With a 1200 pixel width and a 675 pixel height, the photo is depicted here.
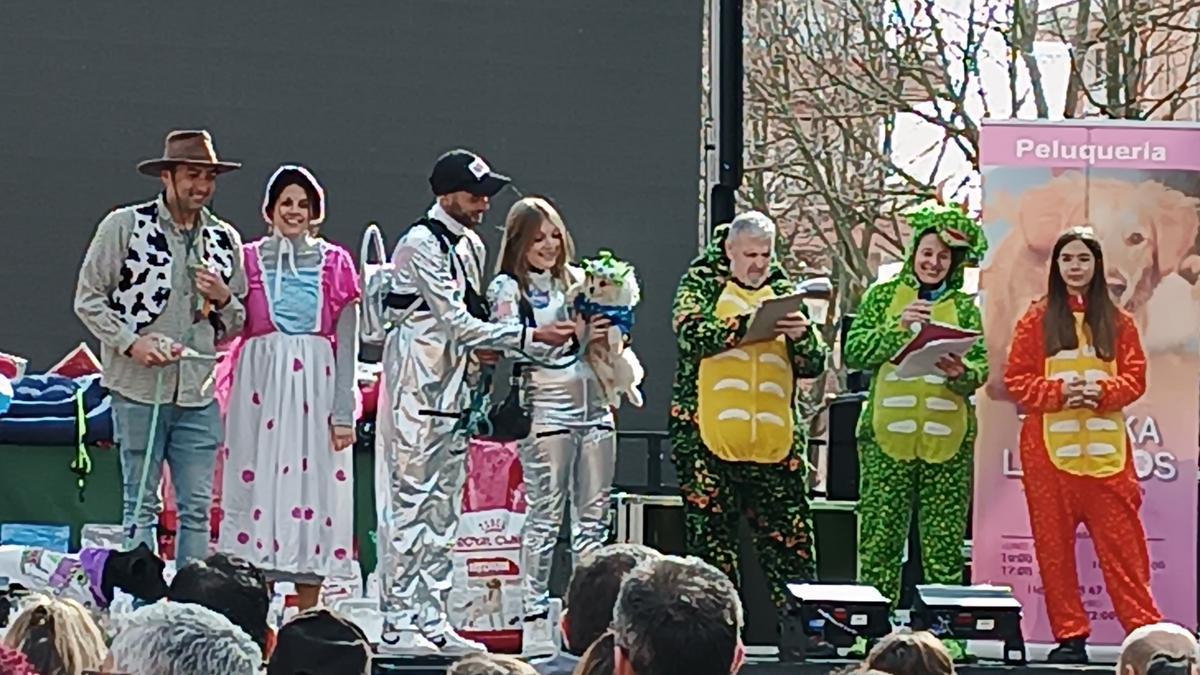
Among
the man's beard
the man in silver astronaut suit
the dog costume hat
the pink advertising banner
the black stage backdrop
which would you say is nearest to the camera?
the dog costume hat

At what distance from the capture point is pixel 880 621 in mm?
6129

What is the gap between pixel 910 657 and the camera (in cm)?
368

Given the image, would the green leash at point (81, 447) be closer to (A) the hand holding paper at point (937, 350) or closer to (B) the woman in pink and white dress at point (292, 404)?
(B) the woman in pink and white dress at point (292, 404)

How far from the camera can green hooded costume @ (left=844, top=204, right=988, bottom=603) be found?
6461mm

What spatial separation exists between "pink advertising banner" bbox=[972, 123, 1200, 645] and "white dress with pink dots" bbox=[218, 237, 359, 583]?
230 centimetres

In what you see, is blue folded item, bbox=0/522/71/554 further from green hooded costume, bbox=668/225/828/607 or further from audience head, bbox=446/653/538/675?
audience head, bbox=446/653/538/675

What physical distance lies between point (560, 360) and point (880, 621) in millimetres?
1230

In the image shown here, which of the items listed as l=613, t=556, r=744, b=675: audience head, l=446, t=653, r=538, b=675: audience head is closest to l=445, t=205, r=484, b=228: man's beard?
l=446, t=653, r=538, b=675: audience head

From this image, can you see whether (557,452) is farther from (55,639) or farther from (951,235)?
(55,639)

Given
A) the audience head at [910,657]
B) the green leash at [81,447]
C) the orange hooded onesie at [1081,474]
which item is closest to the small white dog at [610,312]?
the orange hooded onesie at [1081,474]

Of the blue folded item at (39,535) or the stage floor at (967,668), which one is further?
the blue folded item at (39,535)

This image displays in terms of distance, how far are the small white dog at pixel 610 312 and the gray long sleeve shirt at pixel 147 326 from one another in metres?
1.04

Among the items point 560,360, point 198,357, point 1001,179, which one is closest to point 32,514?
point 198,357

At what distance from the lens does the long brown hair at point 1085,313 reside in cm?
648
